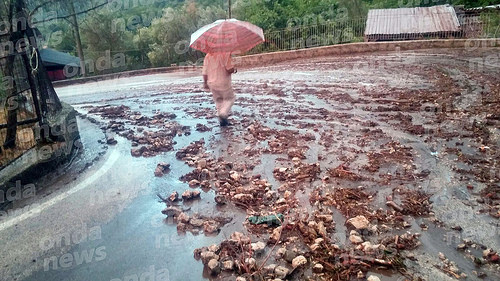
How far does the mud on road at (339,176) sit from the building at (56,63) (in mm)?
19156

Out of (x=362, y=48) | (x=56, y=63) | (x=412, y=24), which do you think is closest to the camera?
(x=362, y=48)

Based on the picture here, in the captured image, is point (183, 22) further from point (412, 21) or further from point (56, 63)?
point (412, 21)

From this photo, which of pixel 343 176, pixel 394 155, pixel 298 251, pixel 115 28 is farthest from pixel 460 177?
pixel 115 28

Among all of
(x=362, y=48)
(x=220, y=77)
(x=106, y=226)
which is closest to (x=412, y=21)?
(x=362, y=48)

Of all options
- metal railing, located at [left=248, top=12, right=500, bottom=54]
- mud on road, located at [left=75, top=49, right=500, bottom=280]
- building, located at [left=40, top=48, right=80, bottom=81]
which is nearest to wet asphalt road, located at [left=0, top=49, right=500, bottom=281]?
mud on road, located at [left=75, top=49, right=500, bottom=280]

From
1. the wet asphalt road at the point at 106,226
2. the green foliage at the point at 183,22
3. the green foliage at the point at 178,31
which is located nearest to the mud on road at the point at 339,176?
the wet asphalt road at the point at 106,226

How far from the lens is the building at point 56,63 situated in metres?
26.0

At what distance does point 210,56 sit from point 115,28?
99.9 ft

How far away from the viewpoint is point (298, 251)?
3518mm

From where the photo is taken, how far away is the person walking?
6.94m

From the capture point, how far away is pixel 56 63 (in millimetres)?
25984

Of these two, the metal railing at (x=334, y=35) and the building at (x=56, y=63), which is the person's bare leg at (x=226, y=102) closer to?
the metal railing at (x=334, y=35)

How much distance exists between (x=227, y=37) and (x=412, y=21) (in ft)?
60.1

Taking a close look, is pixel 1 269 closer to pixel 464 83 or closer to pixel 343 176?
pixel 343 176
